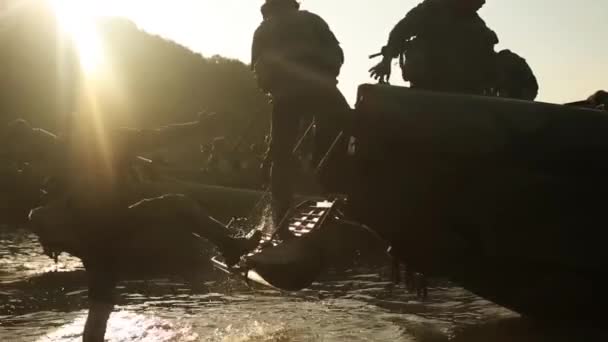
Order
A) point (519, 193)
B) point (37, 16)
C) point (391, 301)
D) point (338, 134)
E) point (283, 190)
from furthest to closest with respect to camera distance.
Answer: point (37, 16), point (391, 301), point (283, 190), point (338, 134), point (519, 193)

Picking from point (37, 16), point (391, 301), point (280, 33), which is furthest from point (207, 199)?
point (37, 16)

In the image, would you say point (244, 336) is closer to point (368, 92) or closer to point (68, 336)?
point (68, 336)

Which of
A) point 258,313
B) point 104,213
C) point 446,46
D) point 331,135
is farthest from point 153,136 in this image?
point 258,313

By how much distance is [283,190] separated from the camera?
704cm

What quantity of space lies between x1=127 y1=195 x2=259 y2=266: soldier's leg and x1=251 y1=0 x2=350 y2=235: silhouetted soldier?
1237 mm

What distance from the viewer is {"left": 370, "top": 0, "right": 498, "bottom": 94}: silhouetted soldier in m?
7.22

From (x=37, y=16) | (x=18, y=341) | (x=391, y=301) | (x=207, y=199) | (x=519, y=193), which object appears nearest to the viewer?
(x=519, y=193)

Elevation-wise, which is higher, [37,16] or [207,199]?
[37,16]

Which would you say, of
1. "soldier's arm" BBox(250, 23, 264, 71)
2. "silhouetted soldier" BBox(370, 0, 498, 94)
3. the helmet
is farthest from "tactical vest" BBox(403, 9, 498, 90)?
"soldier's arm" BBox(250, 23, 264, 71)

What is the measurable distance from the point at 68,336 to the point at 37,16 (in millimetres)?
49948

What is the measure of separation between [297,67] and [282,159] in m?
0.97

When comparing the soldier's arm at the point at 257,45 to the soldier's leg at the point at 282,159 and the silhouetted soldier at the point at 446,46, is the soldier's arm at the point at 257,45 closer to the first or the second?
the soldier's leg at the point at 282,159

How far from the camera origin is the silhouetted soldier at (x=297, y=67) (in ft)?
21.5

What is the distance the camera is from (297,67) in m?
6.67
